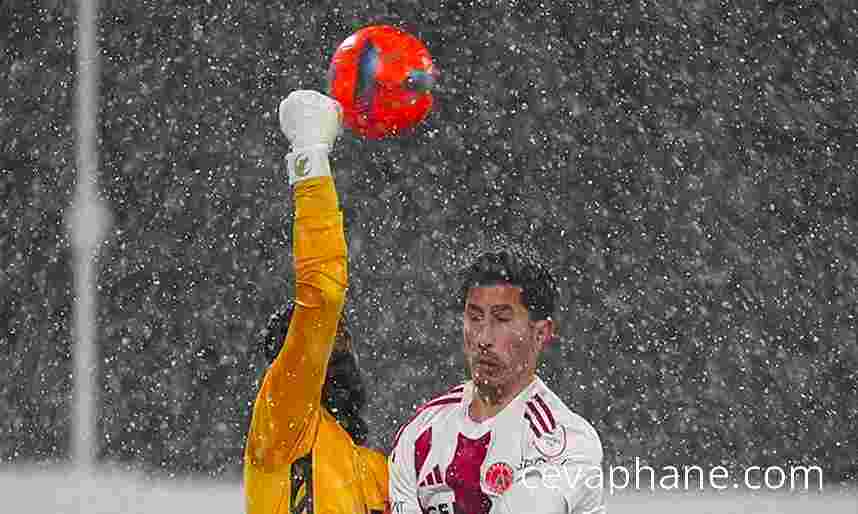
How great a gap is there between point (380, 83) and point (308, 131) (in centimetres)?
53

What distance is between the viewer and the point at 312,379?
304 centimetres

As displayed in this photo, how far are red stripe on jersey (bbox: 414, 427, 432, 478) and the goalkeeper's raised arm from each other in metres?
0.16

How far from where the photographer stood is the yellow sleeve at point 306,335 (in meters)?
2.93

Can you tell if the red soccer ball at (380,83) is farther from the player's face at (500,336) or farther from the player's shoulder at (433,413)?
the player's shoulder at (433,413)

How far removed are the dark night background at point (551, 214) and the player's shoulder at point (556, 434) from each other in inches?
155

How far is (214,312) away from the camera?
7262 millimetres

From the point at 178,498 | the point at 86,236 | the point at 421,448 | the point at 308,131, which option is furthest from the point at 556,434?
the point at 86,236

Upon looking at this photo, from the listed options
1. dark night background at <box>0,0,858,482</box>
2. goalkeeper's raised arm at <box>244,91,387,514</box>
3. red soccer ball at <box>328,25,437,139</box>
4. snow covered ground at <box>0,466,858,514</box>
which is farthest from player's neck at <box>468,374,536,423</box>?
dark night background at <box>0,0,858,482</box>

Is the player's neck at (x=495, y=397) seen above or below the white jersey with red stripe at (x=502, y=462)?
above

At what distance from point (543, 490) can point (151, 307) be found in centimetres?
465

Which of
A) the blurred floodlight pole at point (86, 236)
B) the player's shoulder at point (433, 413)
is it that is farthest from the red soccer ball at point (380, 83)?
the blurred floodlight pole at point (86, 236)

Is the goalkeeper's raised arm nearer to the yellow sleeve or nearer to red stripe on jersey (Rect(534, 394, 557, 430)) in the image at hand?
the yellow sleeve

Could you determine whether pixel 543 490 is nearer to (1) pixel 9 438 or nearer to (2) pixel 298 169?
(2) pixel 298 169

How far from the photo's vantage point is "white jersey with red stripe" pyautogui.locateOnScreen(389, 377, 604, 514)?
2967 millimetres
